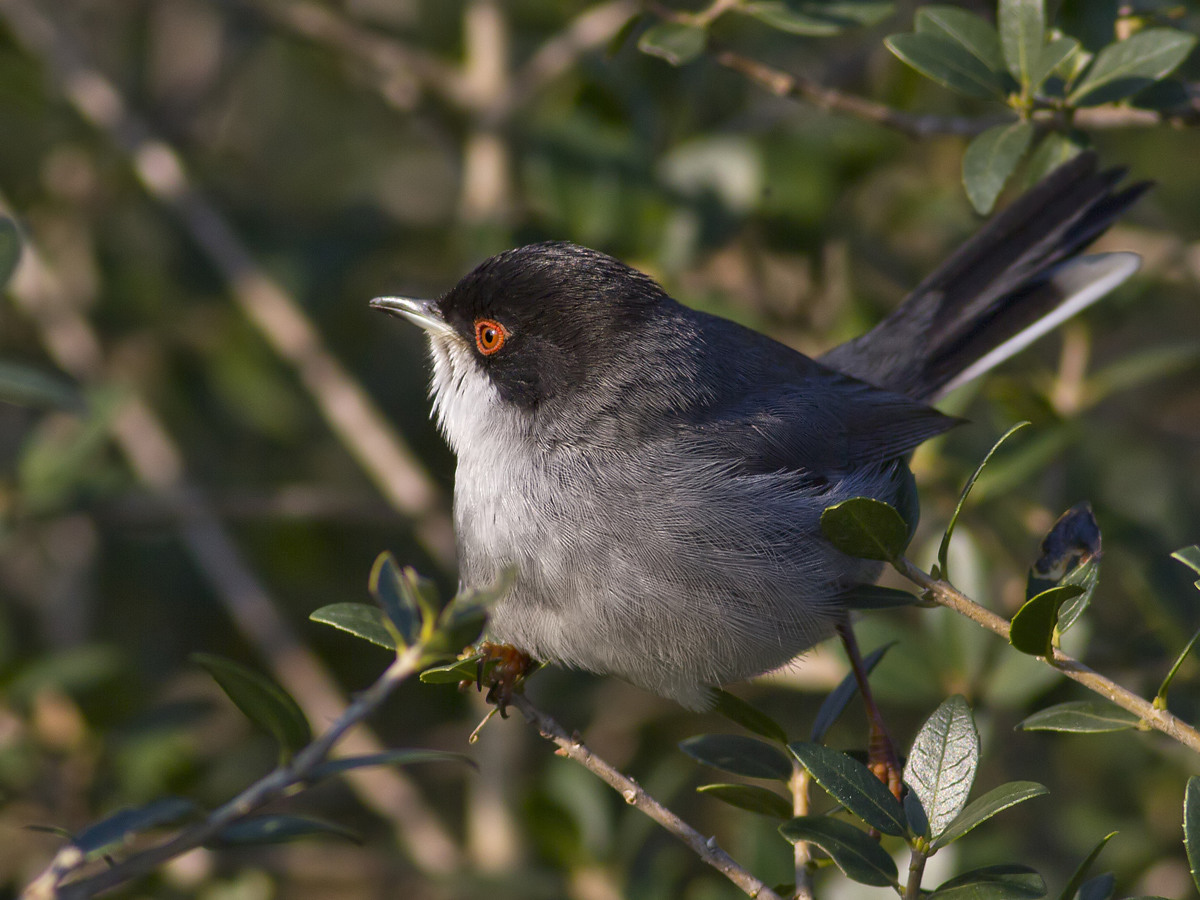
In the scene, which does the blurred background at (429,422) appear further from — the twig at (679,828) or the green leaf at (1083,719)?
the twig at (679,828)

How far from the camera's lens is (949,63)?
2977 millimetres

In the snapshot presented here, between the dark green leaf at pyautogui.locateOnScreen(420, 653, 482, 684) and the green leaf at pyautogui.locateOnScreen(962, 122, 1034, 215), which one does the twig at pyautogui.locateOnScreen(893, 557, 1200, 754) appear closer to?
→ the dark green leaf at pyautogui.locateOnScreen(420, 653, 482, 684)

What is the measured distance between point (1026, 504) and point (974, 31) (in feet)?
6.71

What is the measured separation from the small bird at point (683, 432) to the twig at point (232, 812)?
951 millimetres

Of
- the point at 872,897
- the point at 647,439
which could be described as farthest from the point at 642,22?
the point at 872,897

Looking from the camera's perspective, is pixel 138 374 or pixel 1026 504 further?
pixel 138 374

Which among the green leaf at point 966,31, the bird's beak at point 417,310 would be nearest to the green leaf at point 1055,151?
the green leaf at point 966,31

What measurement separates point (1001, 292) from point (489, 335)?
1.91m

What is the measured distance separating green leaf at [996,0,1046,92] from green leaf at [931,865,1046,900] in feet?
6.14

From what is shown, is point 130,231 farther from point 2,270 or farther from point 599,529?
point 599,529

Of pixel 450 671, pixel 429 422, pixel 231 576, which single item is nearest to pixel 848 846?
pixel 450 671

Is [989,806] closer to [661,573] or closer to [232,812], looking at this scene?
[661,573]

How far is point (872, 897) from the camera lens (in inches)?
132

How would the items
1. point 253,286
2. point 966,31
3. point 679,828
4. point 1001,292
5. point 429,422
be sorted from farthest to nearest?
point 429,422
point 253,286
point 1001,292
point 966,31
point 679,828
